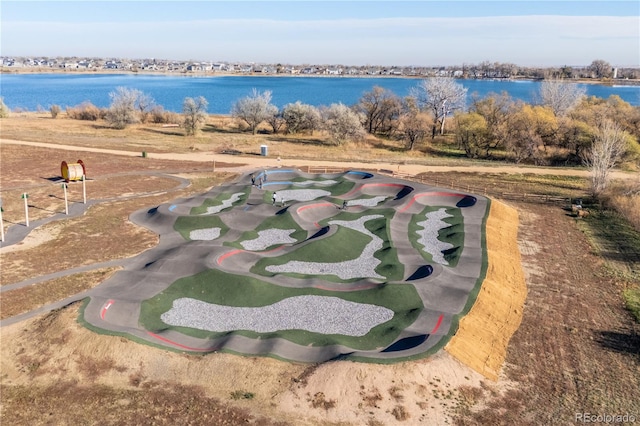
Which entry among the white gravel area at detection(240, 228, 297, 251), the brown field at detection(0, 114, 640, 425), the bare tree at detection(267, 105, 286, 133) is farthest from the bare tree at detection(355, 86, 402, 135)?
the brown field at detection(0, 114, 640, 425)

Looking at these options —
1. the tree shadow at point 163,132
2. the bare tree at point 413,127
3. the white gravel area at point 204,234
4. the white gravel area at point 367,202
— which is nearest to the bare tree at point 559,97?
the bare tree at point 413,127

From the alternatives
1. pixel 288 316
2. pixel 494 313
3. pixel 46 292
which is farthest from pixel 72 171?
pixel 494 313

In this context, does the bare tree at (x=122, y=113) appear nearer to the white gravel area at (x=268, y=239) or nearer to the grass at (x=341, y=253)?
the white gravel area at (x=268, y=239)

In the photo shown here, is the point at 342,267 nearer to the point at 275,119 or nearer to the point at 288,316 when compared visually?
the point at 288,316

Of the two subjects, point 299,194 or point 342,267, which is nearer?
point 342,267

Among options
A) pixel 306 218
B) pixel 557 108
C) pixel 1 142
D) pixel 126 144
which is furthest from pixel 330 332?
pixel 557 108

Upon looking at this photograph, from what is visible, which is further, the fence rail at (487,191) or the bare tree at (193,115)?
the bare tree at (193,115)
